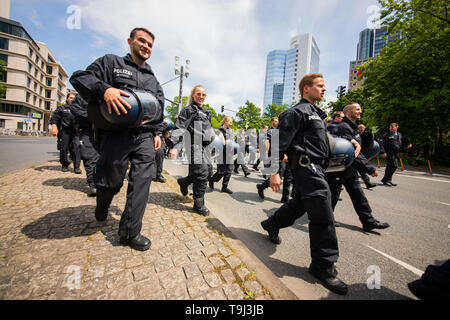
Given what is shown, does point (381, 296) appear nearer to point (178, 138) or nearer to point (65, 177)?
point (178, 138)

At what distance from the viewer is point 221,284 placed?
1.66 metres

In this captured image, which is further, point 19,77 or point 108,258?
point 19,77

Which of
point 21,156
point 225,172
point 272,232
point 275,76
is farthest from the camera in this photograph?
point 275,76

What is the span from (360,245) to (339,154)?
1477 millimetres

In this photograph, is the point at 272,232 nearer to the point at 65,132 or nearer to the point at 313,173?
the point at 313,173

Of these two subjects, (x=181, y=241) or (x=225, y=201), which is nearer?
(x=181, y=241)

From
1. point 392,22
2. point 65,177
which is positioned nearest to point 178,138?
point 65,177

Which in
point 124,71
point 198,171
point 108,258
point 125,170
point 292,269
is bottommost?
point 292,269

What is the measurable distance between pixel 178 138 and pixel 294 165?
2312 mm

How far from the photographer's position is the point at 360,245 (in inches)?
108

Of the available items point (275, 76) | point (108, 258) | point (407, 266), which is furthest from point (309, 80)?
point (275, 76)

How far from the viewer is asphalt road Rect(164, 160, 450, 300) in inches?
75.9

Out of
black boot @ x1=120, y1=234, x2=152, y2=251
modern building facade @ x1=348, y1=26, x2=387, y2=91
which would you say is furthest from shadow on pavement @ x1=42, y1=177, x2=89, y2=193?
modern building facade @ x1=348, y1=26, x2=387, y2=91

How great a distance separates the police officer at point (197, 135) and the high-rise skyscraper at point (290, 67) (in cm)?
10961
